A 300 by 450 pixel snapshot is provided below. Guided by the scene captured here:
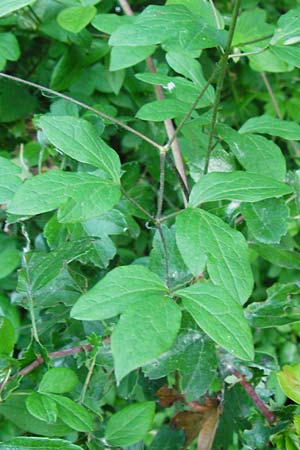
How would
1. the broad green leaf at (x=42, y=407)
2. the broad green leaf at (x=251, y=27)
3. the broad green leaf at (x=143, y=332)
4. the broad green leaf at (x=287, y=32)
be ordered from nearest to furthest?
the broad green leaf at (x=143, y=332) → the broad green leaf at (x=42, y=407) → the broad green leaf at (x=287, y=32) → the broad green leaf at (x=251, y=27)

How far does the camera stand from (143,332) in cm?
50

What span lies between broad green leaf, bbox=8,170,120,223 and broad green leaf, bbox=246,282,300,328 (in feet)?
1.00

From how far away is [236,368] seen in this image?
86 centimetres

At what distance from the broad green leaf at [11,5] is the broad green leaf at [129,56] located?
0.25 metres

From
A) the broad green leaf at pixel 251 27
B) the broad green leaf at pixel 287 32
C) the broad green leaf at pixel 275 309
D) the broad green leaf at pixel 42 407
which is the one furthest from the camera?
the broad green leaf at pixel 251 27

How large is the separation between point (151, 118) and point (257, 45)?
25 centimetres

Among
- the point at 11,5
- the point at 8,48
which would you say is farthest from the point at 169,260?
the point at 8,48

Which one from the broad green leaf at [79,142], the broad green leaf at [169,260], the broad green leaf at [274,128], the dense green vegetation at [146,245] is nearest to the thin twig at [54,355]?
the dense green vegetation at [146,245]

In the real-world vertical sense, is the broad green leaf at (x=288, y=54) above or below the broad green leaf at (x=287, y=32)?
below

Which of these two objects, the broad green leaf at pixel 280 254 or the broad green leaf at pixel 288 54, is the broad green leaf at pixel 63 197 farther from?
the broad green leaf at pixel 280 254

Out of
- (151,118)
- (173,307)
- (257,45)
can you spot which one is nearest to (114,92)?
(257,45)

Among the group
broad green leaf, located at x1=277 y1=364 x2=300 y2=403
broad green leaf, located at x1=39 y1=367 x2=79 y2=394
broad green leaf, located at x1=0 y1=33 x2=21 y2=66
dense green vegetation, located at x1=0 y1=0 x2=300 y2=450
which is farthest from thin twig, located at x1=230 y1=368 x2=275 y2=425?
broad green leaf, located at x1=0 y1=33 x2=21 y2=66

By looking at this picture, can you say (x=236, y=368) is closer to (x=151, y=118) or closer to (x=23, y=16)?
(x=151, y=118)

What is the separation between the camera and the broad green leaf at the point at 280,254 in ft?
2.89
